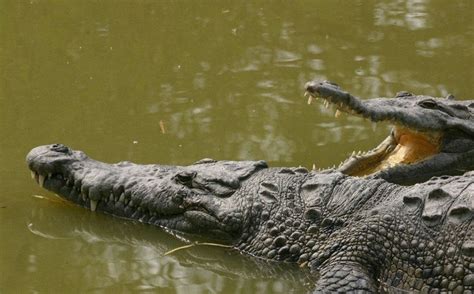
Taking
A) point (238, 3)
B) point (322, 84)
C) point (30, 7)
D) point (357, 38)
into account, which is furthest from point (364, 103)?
point (30, 7)

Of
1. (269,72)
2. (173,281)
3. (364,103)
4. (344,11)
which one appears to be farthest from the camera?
(344,11)

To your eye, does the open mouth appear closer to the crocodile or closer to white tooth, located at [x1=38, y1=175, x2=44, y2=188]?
the crocodile

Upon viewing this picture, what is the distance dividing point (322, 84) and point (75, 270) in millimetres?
2060

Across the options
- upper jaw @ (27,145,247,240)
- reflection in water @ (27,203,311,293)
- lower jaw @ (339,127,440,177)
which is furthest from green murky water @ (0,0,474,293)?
lower jaw @ (339,127,440,177)

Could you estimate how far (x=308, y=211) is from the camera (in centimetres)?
588

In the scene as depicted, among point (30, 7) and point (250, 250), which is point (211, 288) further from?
point (30, 7)

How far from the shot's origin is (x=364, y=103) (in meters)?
7.05

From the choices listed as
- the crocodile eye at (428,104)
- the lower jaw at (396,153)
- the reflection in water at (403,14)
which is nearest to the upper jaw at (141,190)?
the lower jaw at (396,153)

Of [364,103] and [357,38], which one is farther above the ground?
[364,103]

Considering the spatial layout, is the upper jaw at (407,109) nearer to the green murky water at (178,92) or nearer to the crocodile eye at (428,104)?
the crocodile eye at (428,104)

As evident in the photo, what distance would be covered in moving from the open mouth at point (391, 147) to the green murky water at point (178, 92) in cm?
34

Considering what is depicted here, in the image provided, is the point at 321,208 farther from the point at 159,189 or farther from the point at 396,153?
the point at 396,153

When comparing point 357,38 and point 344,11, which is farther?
point 344,11

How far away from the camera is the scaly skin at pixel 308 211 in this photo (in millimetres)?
5492
